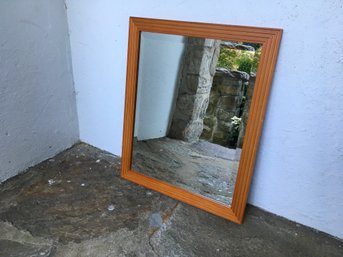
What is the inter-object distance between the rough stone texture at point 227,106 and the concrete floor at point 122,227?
0.43 metres

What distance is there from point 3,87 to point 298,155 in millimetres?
1575

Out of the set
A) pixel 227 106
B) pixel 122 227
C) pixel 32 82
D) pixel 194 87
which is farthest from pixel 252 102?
pixel 32 82

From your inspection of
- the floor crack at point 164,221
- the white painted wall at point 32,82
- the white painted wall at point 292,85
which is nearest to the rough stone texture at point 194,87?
the white painted wall at point 292,85

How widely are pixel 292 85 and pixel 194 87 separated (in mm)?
467

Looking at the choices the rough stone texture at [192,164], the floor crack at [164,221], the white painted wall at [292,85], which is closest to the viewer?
the white painted wall at [292,85]

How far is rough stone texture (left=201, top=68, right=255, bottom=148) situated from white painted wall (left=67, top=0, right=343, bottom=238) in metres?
0.12

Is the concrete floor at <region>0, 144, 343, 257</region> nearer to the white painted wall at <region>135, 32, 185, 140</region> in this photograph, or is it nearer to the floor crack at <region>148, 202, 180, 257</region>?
the floor crack at <region>148, 202, 180, 257</region>

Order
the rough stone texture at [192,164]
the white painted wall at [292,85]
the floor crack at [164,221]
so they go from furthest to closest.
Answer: the rough stone texture at [192,164] → the floor crack at [164,221] → the white painted wall at [292,85]

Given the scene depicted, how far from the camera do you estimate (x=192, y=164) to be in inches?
58.2

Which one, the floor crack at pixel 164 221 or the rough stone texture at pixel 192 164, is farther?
the rough stone texture at pixel 192 164

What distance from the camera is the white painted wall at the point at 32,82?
141cm

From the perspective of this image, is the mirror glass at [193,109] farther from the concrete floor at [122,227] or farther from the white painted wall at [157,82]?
the concrete floor at [122,227]

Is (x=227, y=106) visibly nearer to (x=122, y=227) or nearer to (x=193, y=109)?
(x=193, y=109)

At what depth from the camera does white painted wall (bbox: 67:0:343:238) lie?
107 centimetres
